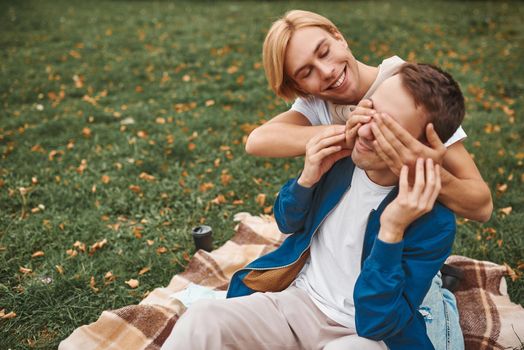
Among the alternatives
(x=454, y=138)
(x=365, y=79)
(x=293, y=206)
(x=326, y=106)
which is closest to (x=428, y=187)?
(x=454, y=138)

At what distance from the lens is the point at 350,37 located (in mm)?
9172

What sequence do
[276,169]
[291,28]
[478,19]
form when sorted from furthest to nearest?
[478,19] < [276,169] < [291,28]

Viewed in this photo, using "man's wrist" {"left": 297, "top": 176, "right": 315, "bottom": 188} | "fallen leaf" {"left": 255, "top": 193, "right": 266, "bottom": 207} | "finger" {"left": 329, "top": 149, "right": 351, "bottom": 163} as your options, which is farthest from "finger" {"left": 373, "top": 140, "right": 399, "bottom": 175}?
"fallen leaf" {"left": 255, "top": 193, "right": 266, "bottom": 207}

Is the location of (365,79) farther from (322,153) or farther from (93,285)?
(93,285)

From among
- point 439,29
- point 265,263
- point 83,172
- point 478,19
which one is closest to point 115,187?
point 83,172

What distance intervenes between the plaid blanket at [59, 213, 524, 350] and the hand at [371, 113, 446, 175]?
1592 millimetres

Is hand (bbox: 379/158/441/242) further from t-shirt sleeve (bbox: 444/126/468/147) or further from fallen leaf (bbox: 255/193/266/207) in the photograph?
fallen leaf (bbox: 255/193/266/207)

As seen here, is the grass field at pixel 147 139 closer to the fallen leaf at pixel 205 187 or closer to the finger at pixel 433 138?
the fallen leaf at pixel 205 187

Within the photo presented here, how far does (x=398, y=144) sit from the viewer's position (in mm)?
1837

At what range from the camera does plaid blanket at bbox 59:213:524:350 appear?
9.47 feet

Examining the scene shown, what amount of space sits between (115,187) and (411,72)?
11.8ft

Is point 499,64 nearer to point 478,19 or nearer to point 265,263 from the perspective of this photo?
point 478,19

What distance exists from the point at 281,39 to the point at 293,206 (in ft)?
2.77

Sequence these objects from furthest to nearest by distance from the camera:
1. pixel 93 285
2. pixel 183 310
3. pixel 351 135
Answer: pixel 93 285 → pixel 183 310 → pixel 351 135
